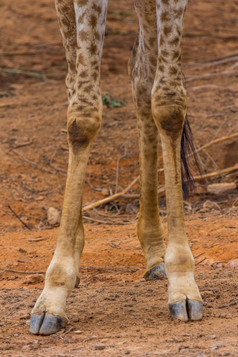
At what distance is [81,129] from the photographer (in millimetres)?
3684

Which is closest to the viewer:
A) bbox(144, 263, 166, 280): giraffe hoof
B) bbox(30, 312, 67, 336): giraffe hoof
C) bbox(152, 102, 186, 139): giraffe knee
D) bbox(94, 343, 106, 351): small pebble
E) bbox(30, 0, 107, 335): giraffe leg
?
bbox(94, 343, 106, 351): small pebble

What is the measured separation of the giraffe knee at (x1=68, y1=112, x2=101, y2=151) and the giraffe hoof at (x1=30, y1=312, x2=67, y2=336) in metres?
0.96

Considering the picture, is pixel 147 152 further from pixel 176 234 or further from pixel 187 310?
pixel 187 310

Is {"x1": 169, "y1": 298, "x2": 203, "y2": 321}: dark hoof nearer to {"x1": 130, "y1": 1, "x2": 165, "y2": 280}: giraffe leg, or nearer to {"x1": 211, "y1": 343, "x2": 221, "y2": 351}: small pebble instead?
{"x1": 211, "y1": 343, "x2": 221, "y2": 351}: small pebble

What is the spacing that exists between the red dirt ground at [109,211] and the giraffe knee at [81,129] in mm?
896

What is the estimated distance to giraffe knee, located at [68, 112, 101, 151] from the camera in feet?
12.1

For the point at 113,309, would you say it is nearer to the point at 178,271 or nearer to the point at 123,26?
the point at 178,271

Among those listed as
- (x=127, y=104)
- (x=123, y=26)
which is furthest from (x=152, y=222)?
(x=123, y=26)

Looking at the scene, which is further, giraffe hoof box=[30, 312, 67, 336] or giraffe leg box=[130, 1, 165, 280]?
giraffe leg box=[130, 1, 165, 280]

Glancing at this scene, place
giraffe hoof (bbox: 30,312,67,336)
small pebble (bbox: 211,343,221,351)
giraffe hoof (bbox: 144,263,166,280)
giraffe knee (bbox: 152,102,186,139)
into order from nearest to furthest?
1. small pebble (bbox: 211,343,221,351)
2. giraffe hoof (bbox: 30,312,67,336)
3. giraffe knee (bbox: 152,102,186,139)
4. giraffe hoof (bbox: 144,263,166,280)

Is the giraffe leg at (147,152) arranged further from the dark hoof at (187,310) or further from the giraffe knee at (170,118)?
the dark hoof at (187,310)

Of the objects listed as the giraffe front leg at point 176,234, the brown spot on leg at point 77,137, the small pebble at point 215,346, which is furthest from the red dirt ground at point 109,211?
the brown spot on leg at point 77,137

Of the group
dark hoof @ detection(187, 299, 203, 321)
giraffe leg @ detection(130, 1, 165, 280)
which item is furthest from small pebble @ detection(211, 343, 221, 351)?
giraffe leg @ detection(130, 1, 165, 280)

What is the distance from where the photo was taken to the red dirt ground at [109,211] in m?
3.11
